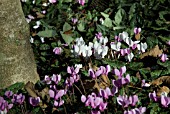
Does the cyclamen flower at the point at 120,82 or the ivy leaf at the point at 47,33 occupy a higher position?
the cyclamen flower at the point at 120,82

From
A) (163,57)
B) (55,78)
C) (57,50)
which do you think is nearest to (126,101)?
(55,78)

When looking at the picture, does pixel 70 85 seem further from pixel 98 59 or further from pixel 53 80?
pixel 98 59

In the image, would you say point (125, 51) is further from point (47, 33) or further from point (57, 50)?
point (47, 33)

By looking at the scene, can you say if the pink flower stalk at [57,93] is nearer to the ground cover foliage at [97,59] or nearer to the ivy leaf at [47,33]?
the ground cover foliage at [97,59]

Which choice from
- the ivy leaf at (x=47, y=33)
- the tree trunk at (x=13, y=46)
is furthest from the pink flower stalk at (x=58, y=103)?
the ivy leaf at (x=47, y=33)

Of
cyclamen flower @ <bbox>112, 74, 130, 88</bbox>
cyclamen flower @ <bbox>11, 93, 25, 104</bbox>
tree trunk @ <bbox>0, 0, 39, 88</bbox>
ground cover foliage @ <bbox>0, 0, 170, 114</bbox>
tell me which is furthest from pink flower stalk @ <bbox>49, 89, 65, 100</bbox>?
tree trunk @ <bbox>0, 0, 39, 88</bbox>

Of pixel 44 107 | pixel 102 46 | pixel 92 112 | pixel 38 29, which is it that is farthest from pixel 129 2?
pixel 92 112
